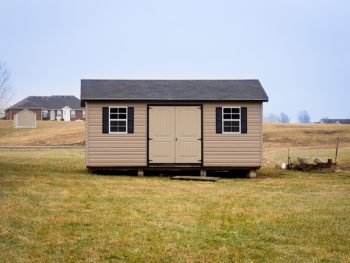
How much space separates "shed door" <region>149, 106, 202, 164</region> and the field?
11.3 ft

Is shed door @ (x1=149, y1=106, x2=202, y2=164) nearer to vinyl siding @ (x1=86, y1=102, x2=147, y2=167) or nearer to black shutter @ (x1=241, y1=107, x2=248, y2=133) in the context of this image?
vinyl siding @ (x1=86, y1=102, x2=147, y2=167)

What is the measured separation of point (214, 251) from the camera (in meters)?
7.17

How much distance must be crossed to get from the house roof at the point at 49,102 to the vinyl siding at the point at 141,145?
6828 cm

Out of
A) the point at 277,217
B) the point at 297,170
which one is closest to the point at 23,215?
the point at 277,217

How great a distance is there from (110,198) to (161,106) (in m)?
7.43

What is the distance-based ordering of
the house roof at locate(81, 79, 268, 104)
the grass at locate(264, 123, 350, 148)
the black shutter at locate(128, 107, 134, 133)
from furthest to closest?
1. the grass at locate(264, 123, 350, 148)
2. the black shutter at locate(128, 107, 134, 133)
3. the house roof at locate(81, 79, 268, 104)

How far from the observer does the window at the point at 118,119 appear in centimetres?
1861

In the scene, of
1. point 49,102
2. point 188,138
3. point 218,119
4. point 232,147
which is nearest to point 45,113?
point 49,102

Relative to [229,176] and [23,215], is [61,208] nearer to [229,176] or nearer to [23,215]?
[23,215]

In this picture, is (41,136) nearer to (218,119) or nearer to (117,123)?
(117,123)

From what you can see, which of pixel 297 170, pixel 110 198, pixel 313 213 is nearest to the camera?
pixel 313 213

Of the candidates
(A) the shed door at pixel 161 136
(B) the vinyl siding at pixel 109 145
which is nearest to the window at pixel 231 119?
(A) the shed door at pixel 161 136

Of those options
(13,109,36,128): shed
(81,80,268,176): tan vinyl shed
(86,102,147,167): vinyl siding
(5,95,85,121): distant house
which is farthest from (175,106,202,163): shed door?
(5,95,85,121): distant house

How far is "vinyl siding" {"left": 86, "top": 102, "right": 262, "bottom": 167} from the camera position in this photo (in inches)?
727
